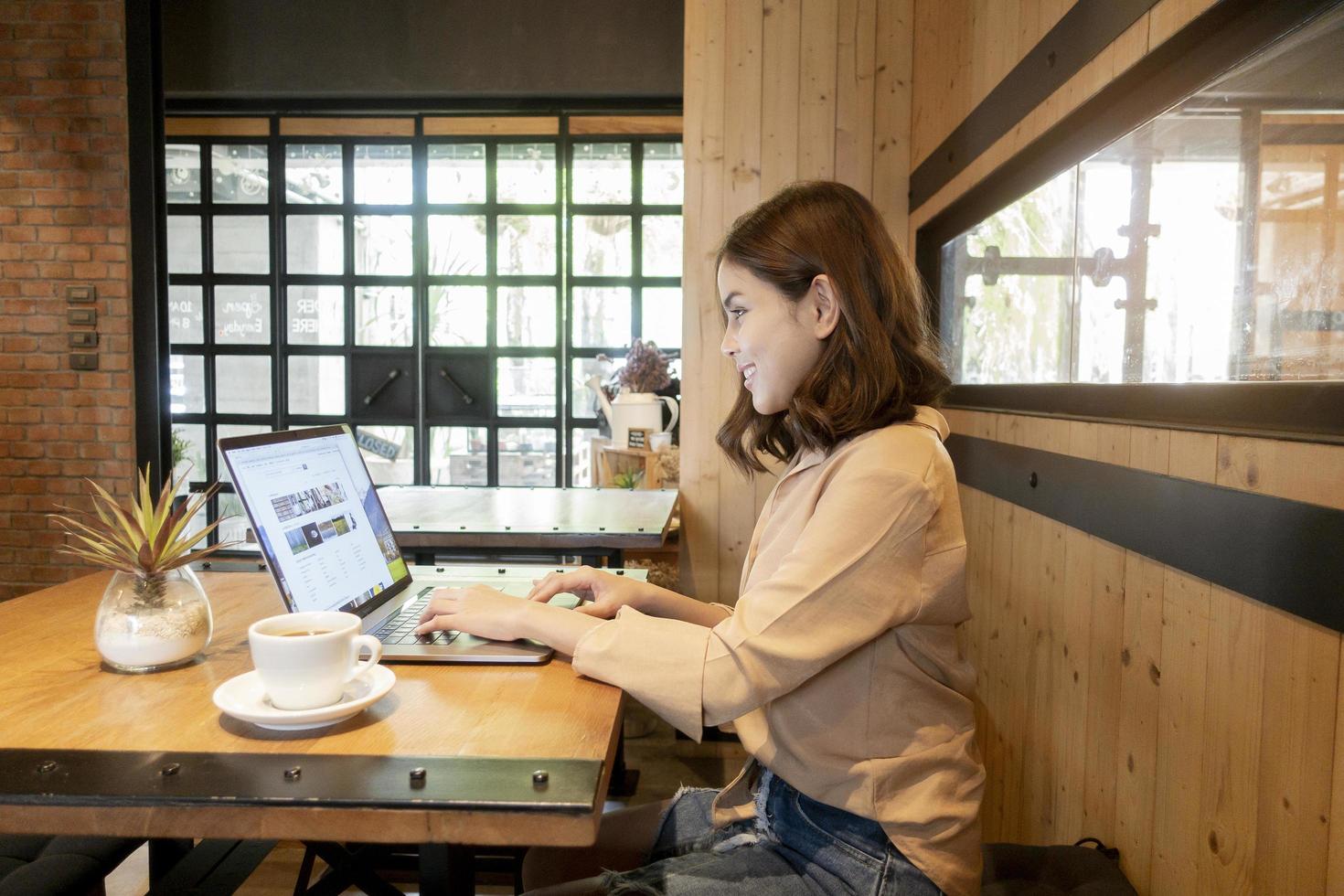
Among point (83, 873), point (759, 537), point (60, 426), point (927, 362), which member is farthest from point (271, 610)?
point (60, 426)

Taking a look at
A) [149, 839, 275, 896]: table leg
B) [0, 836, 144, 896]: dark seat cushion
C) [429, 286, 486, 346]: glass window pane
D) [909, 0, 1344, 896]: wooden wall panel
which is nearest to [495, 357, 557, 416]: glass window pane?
[429, 286, 486, 346]: glass window pane

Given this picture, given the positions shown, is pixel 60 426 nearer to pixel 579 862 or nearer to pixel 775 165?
pixel 775 165

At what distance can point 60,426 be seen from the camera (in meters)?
4.92

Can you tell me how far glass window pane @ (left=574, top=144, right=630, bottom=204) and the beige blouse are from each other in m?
4.81

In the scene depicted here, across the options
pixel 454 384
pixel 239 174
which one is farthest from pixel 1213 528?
pixel 239 174

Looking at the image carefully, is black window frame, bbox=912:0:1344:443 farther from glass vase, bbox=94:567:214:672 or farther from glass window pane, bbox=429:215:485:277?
glass window pane, bbox=429:215:485:277

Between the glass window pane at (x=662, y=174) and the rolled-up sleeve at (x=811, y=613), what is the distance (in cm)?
481

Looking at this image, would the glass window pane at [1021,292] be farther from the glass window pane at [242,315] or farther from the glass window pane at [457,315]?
the glass window pane at [242,315]

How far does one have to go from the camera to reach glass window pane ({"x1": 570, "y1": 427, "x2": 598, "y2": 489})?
230 inches

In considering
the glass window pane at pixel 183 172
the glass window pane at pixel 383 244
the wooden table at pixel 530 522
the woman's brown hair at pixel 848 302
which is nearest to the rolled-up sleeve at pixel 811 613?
the woman's brown hair at pixel 848 302

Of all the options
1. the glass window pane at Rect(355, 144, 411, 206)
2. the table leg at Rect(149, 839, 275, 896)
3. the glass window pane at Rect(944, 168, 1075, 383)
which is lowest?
the table leg at Rect(149, 839, 275, 896)

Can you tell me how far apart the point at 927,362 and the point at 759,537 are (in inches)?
13.8

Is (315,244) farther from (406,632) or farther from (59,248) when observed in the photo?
(406,632)

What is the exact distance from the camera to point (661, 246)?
18.7ft
